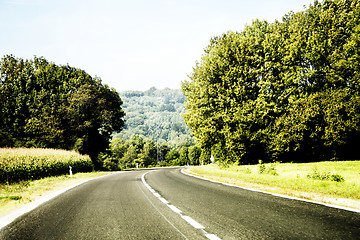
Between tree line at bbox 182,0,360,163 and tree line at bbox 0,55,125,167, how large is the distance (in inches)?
772

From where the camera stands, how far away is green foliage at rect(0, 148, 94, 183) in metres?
16.7

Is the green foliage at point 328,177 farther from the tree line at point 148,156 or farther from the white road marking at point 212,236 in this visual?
the tree line at point 148,156

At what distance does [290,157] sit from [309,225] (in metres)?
28.2

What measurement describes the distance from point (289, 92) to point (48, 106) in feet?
113

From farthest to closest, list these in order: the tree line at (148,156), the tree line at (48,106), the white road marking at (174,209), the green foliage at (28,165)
→ 1. the tree line at (148,156)
2. the tree line at (48,106)
3. the green foliage at (28,165)
4. the white road marking at (174,209)

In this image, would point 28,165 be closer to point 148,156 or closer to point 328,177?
point 328,177

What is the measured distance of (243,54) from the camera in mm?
29422

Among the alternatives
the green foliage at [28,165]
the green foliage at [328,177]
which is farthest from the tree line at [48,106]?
the green foliage at [328,177]

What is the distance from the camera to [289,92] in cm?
2950

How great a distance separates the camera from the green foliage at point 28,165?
16.7 metres

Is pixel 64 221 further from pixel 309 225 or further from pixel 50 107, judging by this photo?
pixel 50 107

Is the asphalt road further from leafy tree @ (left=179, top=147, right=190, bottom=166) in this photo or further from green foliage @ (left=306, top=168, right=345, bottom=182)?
leafy tree @ (left=179, top=147, right=190, bottom=166)

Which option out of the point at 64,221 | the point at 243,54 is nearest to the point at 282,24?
the point at 243,54

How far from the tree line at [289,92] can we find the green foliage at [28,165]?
15.6 m
